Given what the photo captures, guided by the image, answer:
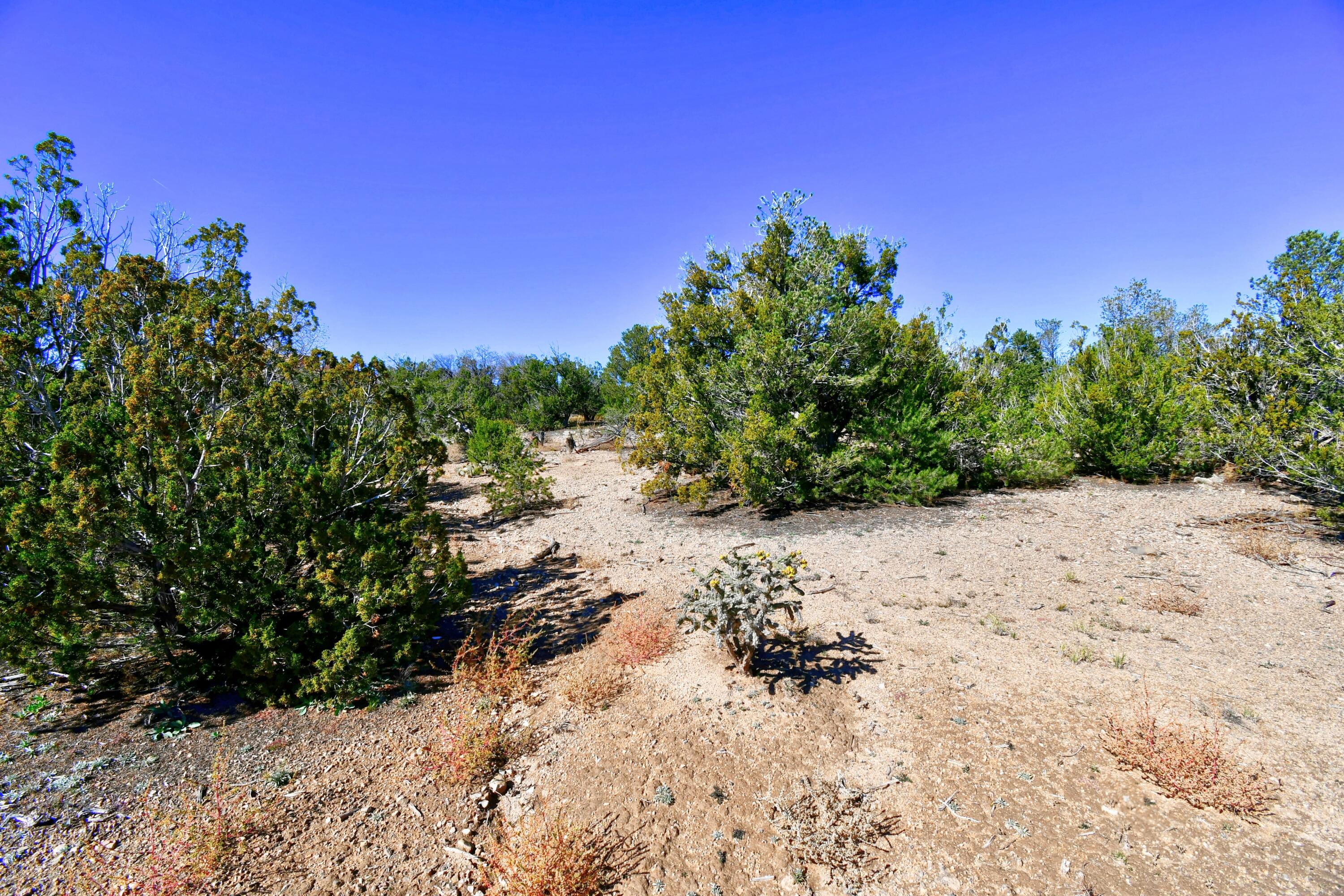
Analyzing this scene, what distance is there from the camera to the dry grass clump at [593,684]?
4082 millimetres

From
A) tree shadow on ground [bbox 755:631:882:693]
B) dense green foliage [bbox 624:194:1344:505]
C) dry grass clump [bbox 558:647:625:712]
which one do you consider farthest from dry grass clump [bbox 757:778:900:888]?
dense green foliage [bbox 624:194:1344:505]

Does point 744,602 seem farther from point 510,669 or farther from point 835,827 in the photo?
point 510,669

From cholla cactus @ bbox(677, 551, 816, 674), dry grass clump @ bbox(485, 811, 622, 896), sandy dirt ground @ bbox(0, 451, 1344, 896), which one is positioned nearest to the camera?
dry grass clump @ bbox(485, 811, 622, 896)

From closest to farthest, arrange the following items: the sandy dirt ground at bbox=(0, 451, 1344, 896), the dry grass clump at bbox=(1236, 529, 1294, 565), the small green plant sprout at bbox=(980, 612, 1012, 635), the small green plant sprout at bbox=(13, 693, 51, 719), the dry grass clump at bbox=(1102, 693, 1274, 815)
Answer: the sandy dirt ground at bbox=(0, 451, 1344, 896) < the dry grass clump at bbox=(1102, 693, 1274, 815) < the small green plant sprout at bbox=(13, 693, 51, 719) < the small green plant sprout at bbox=(980, 612, 1012, 635) < the dry grass clump at bbox=(1236, 529, 1294, 565)

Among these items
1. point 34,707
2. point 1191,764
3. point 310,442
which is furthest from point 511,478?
point 1191,764

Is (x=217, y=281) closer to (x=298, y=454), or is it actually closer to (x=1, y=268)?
(x=1, y=268)

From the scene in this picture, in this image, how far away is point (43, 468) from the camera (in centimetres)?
368

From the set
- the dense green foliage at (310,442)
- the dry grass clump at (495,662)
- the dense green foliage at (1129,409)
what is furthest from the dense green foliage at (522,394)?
the dense green foliage at (1129,409)

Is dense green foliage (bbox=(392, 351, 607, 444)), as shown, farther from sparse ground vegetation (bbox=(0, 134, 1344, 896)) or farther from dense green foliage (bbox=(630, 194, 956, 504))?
sparse ground vegetation (bbox=(0, 134, 1344, 896))

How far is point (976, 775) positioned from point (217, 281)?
8345 mm

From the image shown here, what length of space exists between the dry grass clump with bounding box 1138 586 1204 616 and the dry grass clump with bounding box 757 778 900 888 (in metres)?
4.62

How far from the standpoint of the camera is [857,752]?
11.1 ft

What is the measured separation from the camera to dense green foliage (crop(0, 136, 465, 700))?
11.0ft

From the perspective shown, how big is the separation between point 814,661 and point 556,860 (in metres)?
2.71
